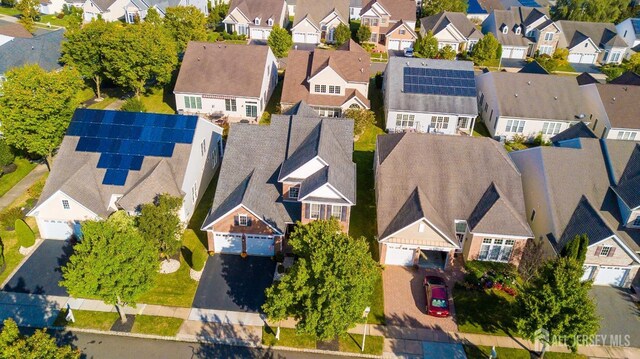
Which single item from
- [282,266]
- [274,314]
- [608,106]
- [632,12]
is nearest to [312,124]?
[282,266]

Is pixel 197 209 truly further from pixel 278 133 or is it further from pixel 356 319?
pixel 356 319

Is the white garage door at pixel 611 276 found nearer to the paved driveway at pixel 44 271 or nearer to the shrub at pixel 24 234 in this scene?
the paved driveway at pixel 44 271

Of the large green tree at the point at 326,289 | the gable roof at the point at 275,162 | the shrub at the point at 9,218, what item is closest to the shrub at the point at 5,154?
the shrub at the point at 9,218

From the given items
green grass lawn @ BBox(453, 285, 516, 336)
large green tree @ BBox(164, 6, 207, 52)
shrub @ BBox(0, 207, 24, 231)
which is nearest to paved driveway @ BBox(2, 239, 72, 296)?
shrub @ BBox(0, 207, 24, 231)

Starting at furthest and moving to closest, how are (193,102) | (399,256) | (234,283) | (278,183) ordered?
(193,102) → (278,183) → (399,256) → (234,283)

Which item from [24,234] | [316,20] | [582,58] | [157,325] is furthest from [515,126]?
[24,234]

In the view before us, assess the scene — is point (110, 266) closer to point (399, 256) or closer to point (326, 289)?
point (326, 289)
